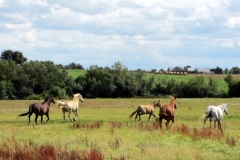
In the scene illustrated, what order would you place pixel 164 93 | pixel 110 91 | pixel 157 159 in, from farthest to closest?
pixel 164 93, pixel 110 91, pixel 157 159

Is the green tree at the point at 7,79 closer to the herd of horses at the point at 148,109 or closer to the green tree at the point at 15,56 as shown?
the green tree at the point at 15,56

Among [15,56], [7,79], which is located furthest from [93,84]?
[15,56]

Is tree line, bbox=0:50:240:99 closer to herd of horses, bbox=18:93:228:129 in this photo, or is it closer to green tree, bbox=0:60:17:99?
green tree, bbox=0:60:17:99

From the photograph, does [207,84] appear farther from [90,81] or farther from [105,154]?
[105,154]

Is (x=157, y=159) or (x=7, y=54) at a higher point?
(x=7, y=54)

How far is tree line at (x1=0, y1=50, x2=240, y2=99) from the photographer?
3617 inches

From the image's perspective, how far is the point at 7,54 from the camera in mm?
120812

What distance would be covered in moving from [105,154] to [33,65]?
8382 centimetres

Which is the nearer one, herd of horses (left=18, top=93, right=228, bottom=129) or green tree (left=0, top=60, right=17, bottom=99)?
herd of horses (left=18, top=93, right=228, bottom=129)

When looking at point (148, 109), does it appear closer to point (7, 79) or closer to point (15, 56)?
point (7, 79)

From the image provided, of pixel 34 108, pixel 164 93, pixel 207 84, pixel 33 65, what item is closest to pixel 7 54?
pixel 33 65

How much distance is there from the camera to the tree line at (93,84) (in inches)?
3617

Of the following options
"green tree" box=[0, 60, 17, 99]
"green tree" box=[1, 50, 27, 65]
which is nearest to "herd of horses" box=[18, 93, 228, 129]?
"green tree" box=[0, 60, 17, 99]

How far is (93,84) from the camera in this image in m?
101
